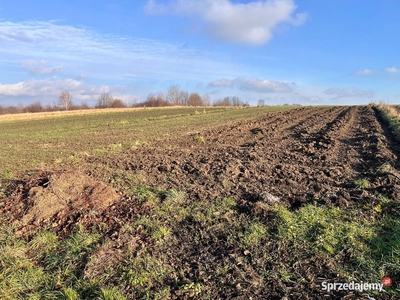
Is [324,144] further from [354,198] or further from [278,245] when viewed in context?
[278,245]

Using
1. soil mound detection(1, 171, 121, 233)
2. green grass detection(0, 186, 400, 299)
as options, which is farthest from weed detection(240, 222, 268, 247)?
soil mound detection(1, 171, 121, 233)

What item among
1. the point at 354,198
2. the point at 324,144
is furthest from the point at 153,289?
the point at 324,144

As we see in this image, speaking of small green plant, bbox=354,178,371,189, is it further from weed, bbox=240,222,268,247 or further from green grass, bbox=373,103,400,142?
green grass, bbox=373,103,400,142

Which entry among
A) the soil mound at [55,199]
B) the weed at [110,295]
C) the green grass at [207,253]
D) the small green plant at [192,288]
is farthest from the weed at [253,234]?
the soil mound at [55,199]

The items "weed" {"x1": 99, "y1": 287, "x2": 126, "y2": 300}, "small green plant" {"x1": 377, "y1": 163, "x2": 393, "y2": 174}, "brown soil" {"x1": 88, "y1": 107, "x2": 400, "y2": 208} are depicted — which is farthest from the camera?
"small green plant" {"x1": 377, "y1": 163, "x2": 393, "y2": 174}

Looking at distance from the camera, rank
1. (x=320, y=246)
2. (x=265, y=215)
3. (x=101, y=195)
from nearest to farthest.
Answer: (x=320, y=246), (x=265, y=215), (x=101, y=195)

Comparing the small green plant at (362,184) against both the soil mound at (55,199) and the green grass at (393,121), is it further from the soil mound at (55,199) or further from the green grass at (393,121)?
the green grass at (393,121)

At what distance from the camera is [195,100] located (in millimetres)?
136625

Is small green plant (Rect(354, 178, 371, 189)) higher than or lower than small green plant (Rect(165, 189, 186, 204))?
higher

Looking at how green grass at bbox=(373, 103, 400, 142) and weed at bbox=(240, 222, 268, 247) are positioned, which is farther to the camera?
green grass at bbox=(373, 103, 400, 142)

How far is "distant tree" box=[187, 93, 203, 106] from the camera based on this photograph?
446ft

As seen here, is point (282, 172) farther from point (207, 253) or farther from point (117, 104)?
point (117, 104)

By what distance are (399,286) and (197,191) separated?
159 inches

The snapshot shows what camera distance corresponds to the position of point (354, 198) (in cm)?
591
